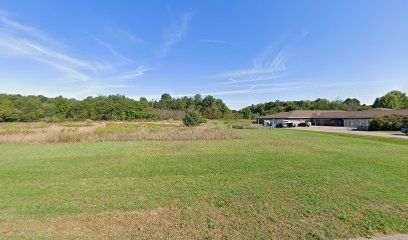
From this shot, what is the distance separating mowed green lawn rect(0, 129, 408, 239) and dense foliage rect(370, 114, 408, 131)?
3538cm

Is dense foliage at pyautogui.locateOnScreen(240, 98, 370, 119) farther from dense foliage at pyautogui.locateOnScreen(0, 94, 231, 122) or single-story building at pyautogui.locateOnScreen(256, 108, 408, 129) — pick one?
single-story building at pyautogui.locateOnScreen(256, 108, 408, 129)

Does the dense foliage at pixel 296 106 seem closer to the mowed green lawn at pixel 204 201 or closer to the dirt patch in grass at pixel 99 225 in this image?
the mowed green lawn at pixel 204 201

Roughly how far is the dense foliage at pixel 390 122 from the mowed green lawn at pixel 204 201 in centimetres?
3538

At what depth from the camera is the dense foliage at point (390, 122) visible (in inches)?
1351

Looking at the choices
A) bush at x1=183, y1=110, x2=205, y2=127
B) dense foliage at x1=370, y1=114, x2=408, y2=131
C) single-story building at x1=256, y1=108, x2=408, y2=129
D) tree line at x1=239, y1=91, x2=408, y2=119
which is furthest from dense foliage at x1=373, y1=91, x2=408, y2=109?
bush at x1=183, y1=110, x2=205, y2=127

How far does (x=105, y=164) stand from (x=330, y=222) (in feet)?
31.5

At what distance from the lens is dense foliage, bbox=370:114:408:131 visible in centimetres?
3431

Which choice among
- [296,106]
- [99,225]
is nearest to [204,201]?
[99,225]

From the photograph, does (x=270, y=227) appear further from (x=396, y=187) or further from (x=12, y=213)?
(x=12, y=213)

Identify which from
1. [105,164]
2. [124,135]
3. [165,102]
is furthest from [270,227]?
[165,102]

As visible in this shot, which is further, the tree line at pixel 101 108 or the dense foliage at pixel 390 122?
the tree line at pixel 101 108

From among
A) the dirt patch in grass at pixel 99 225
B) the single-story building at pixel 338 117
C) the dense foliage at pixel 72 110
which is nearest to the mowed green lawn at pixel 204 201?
the dirt patch in grass at pixel 99 225

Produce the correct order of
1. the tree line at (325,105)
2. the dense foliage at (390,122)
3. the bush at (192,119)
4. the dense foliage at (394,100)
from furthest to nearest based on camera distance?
the tree line at (325,105) < the dense foliage at (394,100) < the bush at (192,119) < the dense foliage at (390,122)

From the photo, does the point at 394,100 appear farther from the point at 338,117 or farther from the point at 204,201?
the point at 204,201
